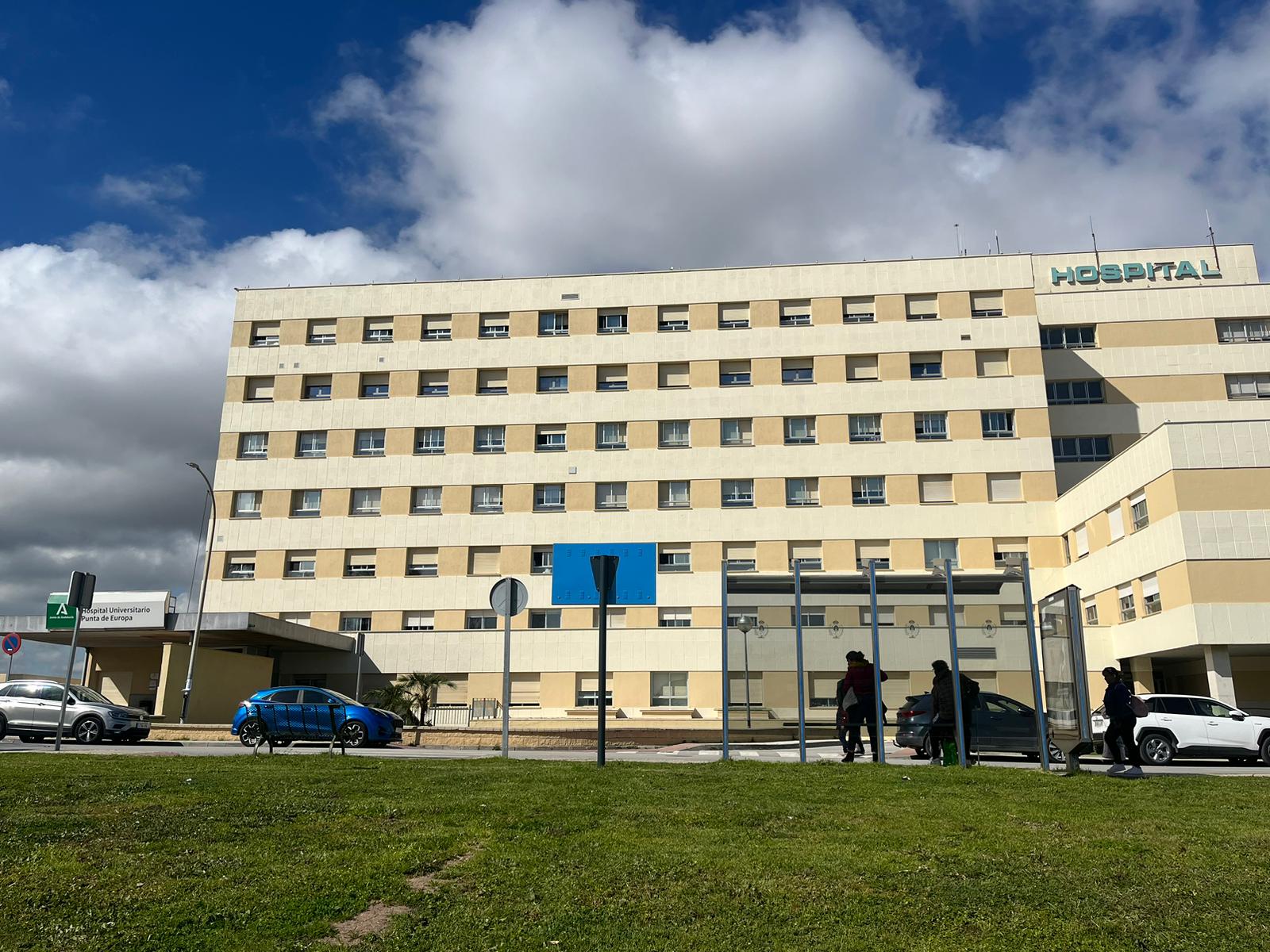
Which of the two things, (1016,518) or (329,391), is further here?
(329,391)

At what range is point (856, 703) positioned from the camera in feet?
47.9

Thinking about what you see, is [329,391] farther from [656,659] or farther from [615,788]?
[615,788]

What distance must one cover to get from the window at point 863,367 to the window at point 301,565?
2362 cm

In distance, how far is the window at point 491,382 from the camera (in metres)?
42.5

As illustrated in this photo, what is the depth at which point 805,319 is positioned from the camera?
41688 mm

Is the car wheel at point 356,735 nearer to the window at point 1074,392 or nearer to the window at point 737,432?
the window at point 737,432

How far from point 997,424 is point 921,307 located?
586 centimetres

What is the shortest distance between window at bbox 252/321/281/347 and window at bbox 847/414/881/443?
25655 millimetres

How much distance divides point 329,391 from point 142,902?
132ft

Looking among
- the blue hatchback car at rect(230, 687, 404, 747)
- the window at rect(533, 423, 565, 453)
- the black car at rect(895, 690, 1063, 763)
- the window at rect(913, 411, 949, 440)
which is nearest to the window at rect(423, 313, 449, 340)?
the window at rect(533, 423, 565, 453)

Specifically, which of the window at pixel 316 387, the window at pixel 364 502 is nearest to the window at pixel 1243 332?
the window at pixel 364 502

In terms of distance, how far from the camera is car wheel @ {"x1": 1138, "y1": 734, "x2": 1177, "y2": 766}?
19.3 meters

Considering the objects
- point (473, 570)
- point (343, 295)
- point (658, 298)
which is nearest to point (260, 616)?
point (473, 570)

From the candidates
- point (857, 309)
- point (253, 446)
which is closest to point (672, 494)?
point (857, 309)
